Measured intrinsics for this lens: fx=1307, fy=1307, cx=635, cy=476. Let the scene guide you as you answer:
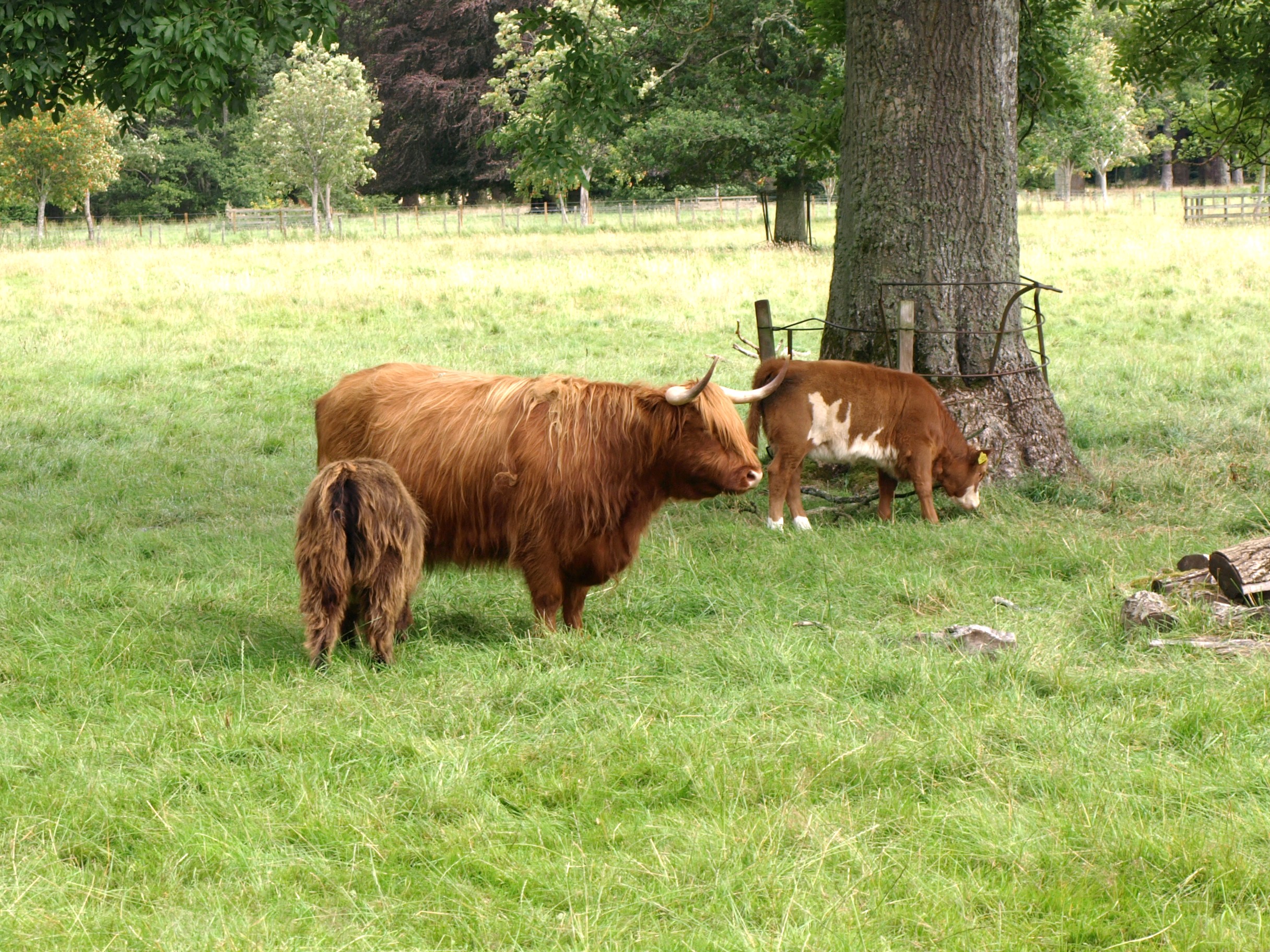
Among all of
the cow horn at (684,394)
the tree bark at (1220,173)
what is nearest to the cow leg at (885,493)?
the cow horn at (684,394)

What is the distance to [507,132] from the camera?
12727mm

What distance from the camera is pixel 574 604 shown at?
6391 mm

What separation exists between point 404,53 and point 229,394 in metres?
42.9

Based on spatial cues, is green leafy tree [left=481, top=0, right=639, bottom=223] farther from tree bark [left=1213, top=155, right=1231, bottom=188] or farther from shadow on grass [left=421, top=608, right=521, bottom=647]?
tree bark [left=1213, top=155, right=1231, bottom=188]

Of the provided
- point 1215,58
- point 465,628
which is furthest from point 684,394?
point 1215,58

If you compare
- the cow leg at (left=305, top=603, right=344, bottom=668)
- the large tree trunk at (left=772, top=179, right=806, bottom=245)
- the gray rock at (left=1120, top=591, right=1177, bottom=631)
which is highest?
the large tree trunk at (left=772, top=179, right=806, bottom=245)

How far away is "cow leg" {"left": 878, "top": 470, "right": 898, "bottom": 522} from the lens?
360 inches

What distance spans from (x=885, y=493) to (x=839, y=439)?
0.60 metres

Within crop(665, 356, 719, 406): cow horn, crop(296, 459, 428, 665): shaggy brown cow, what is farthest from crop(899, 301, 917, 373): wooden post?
crop(296, 459, 428, 665): shaggy brown cow

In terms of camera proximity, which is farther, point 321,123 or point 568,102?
point 321,123

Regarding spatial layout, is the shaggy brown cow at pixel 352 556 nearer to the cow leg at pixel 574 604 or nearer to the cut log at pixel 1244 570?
the cow leg at pixel 574 604

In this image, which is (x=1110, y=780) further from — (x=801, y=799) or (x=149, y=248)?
(x=149, y=248)

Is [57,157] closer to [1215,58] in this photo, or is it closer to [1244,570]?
[1215,58]

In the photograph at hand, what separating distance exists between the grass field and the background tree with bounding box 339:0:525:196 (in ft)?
145
